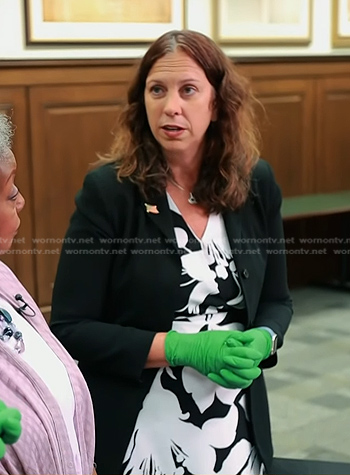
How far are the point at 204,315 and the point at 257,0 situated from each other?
3633mm

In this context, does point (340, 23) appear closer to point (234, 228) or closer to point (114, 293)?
point (234, 228)

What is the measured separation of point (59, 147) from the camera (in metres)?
4.34

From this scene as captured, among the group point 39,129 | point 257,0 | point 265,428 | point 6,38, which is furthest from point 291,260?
point 265,428

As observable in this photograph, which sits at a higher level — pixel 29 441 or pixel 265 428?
pixel 29 441

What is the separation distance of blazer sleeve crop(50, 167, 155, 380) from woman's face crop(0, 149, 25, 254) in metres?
0.58

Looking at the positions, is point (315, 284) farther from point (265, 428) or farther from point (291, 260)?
point (265, 428)

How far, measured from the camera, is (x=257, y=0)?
4996mm

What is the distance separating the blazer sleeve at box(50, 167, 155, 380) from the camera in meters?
1.73

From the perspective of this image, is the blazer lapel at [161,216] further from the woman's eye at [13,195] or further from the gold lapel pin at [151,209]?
the woman's eye at [13,195]

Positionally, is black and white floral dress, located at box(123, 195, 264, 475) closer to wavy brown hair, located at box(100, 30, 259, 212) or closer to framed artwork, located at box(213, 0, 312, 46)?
wavy brown hair, located at box(100, 30, 259, 212)

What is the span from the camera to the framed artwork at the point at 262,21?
4883 mm

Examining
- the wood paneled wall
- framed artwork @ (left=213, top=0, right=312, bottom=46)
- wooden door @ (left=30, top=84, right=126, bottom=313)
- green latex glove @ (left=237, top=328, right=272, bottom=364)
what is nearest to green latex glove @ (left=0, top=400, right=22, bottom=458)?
green latex glove @ (left=237, top=328, right=272, bottom=364)

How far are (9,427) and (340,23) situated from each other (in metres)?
5.01

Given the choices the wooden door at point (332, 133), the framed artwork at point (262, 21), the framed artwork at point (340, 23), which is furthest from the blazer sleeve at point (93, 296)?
the framed artwork at point (340, 23)
